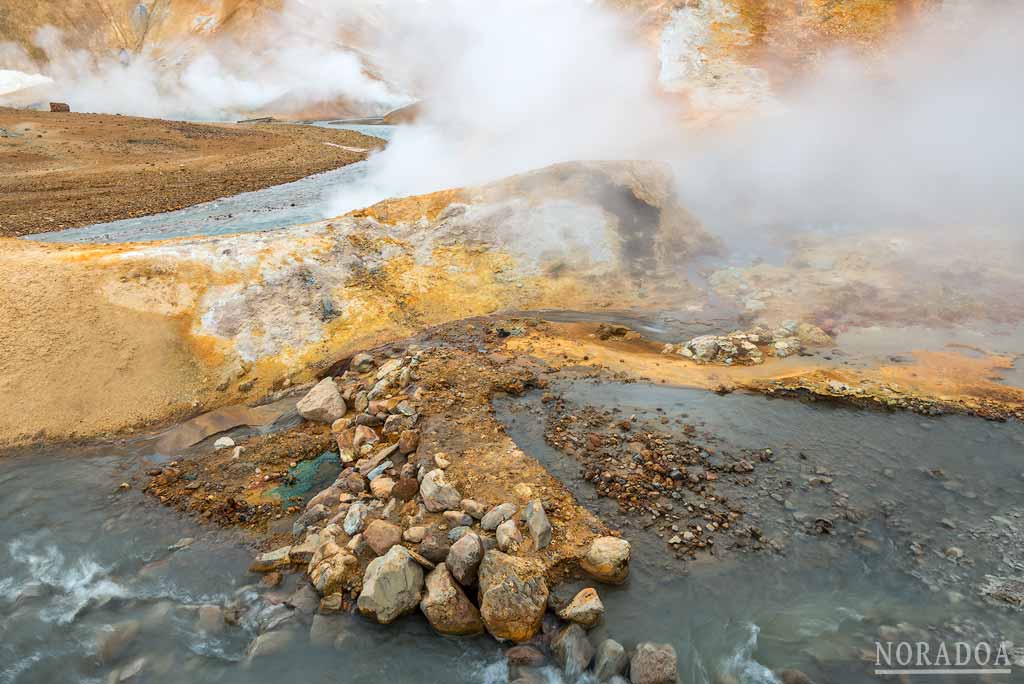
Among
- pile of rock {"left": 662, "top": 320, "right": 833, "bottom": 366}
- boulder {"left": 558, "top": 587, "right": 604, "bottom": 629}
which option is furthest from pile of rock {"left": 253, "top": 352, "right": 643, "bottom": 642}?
pile of rock {"left": 662, "top": 320, "right": 833, "bottom": 366}

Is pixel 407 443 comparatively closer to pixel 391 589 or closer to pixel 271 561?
pixel 271 561

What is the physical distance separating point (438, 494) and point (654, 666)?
3.30 meters

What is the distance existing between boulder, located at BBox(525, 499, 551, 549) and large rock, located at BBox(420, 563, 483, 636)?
1.11 m

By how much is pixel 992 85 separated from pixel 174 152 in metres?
44.2

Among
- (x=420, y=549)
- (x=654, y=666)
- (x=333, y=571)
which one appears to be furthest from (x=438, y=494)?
(x=654, y=666)

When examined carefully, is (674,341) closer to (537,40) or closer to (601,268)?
(601,268)

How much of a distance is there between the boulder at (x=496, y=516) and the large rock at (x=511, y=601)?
819 millimetres

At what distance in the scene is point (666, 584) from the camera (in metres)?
6.53

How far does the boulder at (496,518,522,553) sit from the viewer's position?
22.2 feet

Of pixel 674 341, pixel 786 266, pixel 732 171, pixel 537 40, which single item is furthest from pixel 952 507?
pixel 537 40

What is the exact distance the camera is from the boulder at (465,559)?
639cm

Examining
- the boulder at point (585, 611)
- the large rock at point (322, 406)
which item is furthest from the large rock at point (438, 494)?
the large rock at point (322, 406)

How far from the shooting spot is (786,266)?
16.1 m

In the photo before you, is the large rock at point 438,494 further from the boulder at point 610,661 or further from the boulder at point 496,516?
Answer: the boulder at point 610,661
